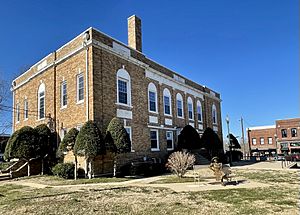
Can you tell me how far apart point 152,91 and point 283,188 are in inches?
569

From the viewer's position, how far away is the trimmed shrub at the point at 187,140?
77.9 ft

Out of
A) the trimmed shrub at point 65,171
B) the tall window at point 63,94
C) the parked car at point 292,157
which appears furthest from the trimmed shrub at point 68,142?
the parked car at point 292,157

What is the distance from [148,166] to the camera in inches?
704

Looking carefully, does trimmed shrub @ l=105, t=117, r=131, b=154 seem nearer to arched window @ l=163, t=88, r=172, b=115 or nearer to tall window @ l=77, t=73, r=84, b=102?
tall window @ l=77, t=73, r=84, b=102

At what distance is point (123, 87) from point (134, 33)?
580cm

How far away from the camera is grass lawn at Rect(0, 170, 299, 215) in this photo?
6.93 metres

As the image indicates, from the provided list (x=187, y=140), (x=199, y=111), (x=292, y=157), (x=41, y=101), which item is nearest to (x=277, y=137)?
(x=292, y=157)

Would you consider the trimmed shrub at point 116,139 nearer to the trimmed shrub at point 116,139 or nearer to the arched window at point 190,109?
the trimmed shrub at point 116,139

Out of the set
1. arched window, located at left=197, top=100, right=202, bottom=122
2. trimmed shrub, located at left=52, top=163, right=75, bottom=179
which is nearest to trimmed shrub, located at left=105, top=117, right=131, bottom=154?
trimmed shrub, located at left=52, top=163, right=75, bottom=179

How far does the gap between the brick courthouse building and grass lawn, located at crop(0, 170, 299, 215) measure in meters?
7.98

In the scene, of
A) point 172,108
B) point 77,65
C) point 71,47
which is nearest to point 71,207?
point 77,65

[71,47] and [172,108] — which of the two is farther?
[172,108]

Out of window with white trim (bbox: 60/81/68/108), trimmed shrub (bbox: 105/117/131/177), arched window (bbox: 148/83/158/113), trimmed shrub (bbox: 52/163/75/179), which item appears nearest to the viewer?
trimmed shrub (bbox: 52/163/75/179)

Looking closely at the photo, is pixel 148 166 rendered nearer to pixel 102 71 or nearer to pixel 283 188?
pixel 102 71
